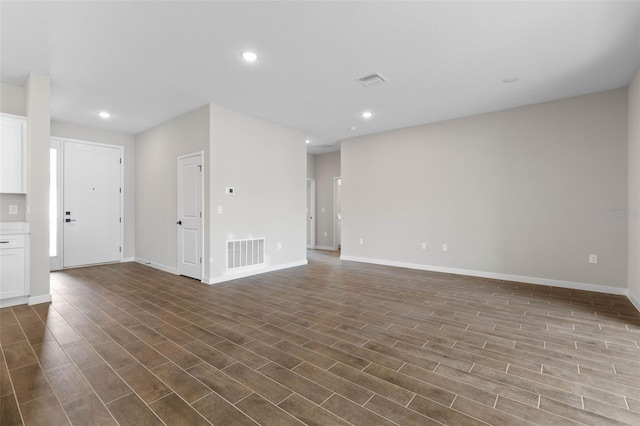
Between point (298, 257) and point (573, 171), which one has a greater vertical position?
point (573, 171)

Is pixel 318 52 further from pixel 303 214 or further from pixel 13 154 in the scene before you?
pixel 13 154

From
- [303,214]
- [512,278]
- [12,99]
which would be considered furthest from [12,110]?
[512,278]

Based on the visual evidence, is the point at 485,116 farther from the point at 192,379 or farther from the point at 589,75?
the point at 192,379

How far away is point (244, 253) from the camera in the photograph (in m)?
5.22

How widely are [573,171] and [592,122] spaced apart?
2.40 feet

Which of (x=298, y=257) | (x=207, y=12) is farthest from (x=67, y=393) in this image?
(x=298, y=257)

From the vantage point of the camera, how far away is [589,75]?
12.3ft

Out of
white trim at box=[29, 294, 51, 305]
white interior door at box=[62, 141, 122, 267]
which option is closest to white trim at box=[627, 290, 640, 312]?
white trim at box=[29, 294, 51, 305]

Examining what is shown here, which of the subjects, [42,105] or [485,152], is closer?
[42,105]

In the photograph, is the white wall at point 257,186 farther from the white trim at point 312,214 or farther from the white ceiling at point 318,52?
the white trim at point 312,214

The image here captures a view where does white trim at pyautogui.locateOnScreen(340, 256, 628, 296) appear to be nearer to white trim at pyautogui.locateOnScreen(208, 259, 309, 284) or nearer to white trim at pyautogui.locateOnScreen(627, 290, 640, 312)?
white trim at pyautogui.locateOnScreen(627, 290, 640, 312)

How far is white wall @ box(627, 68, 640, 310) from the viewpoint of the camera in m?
3.55

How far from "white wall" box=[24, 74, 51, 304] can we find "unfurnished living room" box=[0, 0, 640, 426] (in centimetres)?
2

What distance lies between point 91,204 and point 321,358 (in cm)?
631
